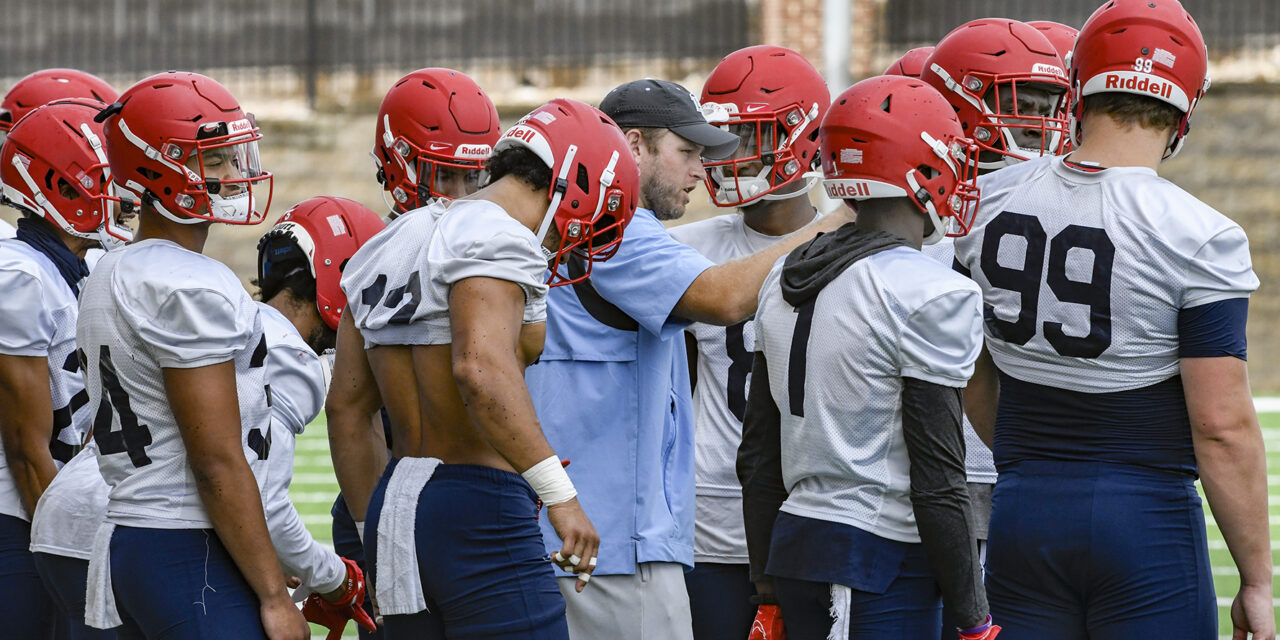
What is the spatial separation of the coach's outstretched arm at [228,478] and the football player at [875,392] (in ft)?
3.55

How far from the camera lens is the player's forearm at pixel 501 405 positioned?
2.99 m

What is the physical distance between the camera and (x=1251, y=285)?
10.3 feet

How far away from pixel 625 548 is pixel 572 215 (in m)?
0.92

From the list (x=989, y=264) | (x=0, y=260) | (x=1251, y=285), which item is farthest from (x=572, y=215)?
(x=0, y=260)

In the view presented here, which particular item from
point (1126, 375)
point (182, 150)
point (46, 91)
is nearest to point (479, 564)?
point (182, 150)

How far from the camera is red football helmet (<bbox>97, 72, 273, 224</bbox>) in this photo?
3268mm

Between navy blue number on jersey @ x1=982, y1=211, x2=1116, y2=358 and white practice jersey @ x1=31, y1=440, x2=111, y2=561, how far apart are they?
2312mm

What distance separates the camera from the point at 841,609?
9.61 ft

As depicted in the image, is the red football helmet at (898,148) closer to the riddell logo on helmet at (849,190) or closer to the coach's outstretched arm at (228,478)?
the riddell logo on helmet at (849,190)

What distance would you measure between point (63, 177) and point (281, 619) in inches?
74.8

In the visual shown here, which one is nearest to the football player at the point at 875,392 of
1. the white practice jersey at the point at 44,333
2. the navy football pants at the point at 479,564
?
the navy football pants at the point at 479,564

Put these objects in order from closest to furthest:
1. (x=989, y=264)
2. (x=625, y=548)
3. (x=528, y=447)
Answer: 1. (x=528, y=447)
2. (x=989, y=264)
3. (x=625, y=548)

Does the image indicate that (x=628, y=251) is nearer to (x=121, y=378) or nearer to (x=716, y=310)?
(x=716, y=310)

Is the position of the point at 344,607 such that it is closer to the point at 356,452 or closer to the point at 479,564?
the point at 356,452
